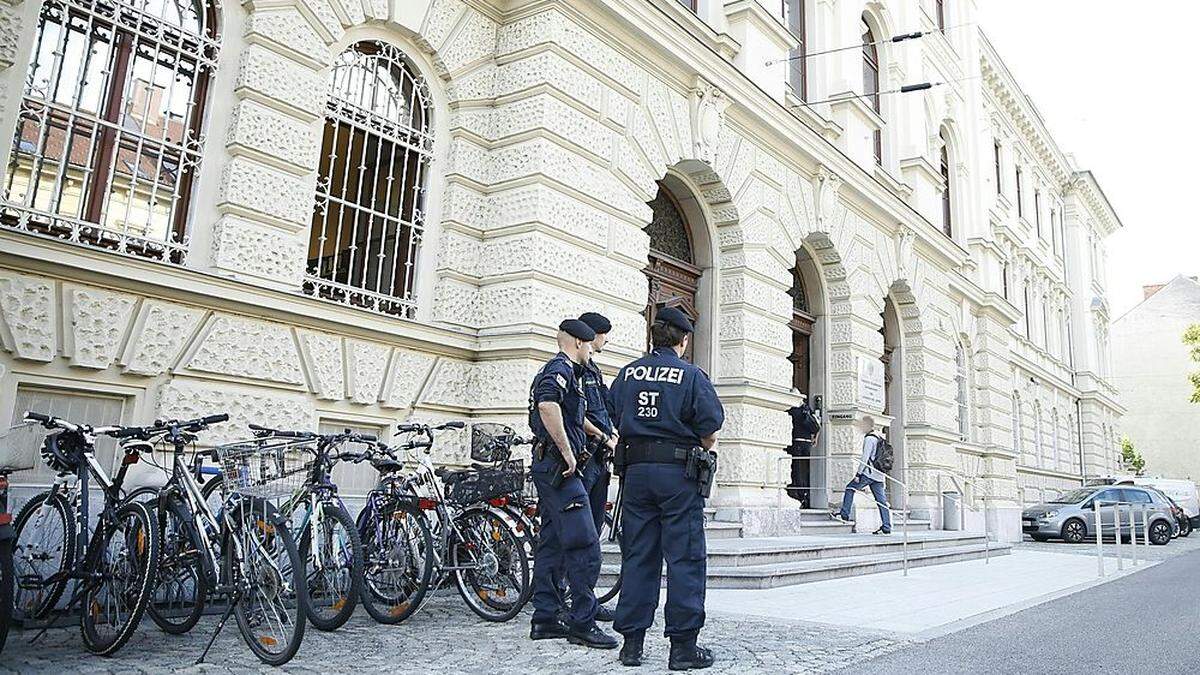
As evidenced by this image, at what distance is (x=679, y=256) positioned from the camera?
12.8m

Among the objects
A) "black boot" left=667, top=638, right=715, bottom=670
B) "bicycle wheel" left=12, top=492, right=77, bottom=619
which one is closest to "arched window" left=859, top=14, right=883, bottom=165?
"black boot" left=667, top=638, right=715, bottom=670

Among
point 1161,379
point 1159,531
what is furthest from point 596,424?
point 1161,379

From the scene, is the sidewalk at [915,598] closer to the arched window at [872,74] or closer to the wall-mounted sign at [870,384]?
the wall-mounted sign at [870,384]

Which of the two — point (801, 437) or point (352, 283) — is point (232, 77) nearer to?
point (352, 283)

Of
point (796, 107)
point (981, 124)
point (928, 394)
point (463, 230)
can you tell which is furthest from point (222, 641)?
point (981, 124)

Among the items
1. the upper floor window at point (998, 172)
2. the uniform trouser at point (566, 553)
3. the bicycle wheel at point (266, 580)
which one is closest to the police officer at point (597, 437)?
the uniform trouser at point (566, 553)

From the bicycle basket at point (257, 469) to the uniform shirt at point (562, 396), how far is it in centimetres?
144

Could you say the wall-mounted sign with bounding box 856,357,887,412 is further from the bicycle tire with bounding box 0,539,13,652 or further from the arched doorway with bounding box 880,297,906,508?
the bicycle tire with bounding box 0,539,13,652

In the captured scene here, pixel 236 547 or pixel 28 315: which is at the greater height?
pixel 28 315

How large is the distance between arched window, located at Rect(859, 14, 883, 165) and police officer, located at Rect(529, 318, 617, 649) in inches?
571

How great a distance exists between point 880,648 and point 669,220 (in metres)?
7.97

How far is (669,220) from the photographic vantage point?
12664mm

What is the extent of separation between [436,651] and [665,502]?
5.27ft

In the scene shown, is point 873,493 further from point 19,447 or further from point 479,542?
point 19,447
